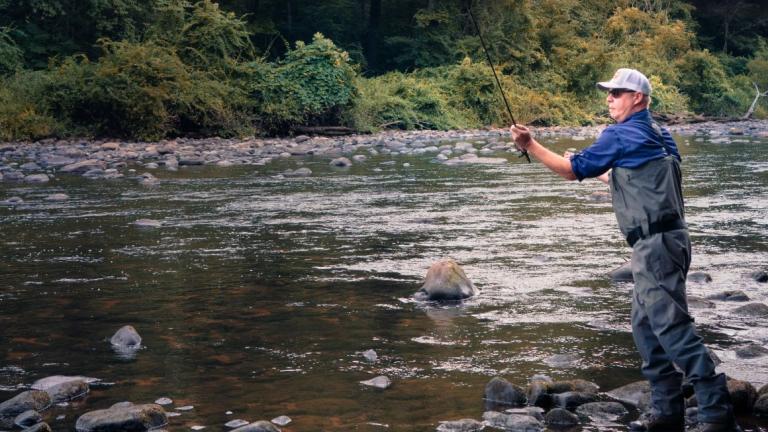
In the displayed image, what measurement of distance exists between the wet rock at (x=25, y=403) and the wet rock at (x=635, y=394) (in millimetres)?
2542

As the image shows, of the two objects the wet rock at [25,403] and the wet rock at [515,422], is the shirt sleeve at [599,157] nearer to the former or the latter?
the wet rock at [515,422]

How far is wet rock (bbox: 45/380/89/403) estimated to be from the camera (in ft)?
15.4

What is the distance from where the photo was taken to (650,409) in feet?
14.6

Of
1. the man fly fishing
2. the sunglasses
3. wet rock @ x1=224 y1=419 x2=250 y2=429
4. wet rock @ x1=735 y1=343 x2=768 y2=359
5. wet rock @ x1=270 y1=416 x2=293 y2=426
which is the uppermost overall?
the sunglasses

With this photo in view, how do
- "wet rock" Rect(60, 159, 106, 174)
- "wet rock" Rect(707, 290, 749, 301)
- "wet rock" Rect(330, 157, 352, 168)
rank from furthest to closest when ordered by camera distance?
"wet rock" Rect(330, 157, 352, 168) < "wet rock" Rect(60, 159, 106, 174) < "wet rock" Rect(707, 290, 749, 301)

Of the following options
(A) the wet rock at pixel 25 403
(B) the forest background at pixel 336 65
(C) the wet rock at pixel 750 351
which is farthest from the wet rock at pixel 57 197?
(C) the wet rock at pixel 750 351

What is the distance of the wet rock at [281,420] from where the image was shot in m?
4.37

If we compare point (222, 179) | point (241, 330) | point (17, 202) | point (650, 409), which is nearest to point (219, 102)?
point (222, 179)

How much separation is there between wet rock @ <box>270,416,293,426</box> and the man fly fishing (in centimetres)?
147

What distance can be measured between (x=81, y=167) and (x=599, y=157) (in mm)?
14725

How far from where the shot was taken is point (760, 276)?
746 centimetres

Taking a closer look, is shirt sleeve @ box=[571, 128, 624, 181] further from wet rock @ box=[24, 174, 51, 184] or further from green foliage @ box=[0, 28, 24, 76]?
green foliage @ box=[0, 28, 24, 76]

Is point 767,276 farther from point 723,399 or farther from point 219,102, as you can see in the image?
point 219,102

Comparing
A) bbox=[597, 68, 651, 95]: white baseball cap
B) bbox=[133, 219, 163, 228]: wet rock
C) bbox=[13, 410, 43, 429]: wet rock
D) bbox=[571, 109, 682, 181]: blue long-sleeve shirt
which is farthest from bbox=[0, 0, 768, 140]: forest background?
bbox=[13, 410, 43, 429]: wet rock
